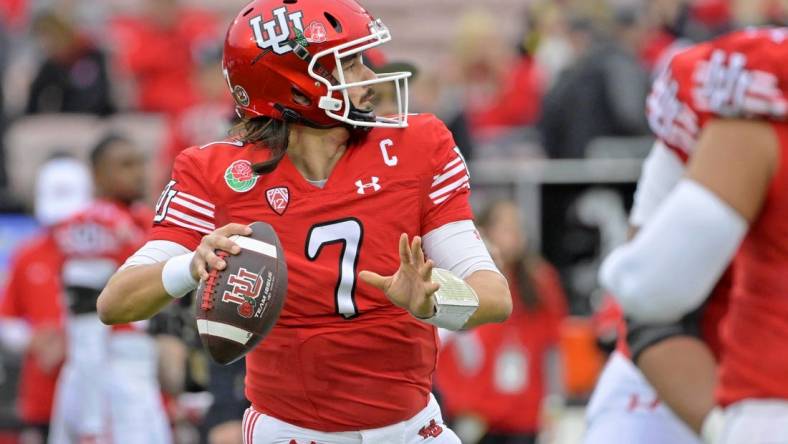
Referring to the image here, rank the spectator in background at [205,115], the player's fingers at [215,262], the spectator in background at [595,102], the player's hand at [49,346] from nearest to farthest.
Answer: the player's fingers at [215,262]
the player's hand at [49,346]
the spectator in background at [205,115]
the spectator in background at [595,102]

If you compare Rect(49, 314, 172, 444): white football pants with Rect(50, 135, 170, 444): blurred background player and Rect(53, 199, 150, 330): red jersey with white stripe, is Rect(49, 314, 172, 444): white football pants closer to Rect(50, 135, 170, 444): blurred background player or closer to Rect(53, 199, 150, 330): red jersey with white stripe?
Rect(50, 135, 170, 444): blurred background player

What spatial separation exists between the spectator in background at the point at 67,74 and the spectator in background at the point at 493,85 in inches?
106

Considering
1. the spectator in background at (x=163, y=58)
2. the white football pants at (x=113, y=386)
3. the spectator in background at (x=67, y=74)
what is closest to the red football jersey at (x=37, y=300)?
the white football pants at (x=113, y=386)

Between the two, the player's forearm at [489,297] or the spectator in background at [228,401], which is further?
the spectator in background at [228,401]

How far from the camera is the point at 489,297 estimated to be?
12.1ft

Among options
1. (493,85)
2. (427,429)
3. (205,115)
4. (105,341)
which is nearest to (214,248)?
(427,429)

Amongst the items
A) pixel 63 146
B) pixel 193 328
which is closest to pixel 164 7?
pixel 63 146

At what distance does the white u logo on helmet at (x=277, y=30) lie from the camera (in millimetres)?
3850

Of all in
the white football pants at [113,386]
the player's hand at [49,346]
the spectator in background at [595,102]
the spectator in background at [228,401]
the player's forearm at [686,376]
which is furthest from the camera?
the spectator in background at [595,102]

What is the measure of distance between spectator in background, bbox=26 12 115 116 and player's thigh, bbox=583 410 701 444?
25.5 ft

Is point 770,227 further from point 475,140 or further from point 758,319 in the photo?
point 475,140

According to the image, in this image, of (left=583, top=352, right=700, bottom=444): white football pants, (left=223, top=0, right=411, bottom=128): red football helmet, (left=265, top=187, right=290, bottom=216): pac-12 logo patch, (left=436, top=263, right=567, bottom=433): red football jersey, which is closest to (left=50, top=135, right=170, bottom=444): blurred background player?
(left=436, top=263, right=567, bottom=433): red football jersey

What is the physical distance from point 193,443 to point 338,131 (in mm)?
4919

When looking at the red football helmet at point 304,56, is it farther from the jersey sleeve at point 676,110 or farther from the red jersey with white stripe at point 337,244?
the jersey sleeve at point 676,110
